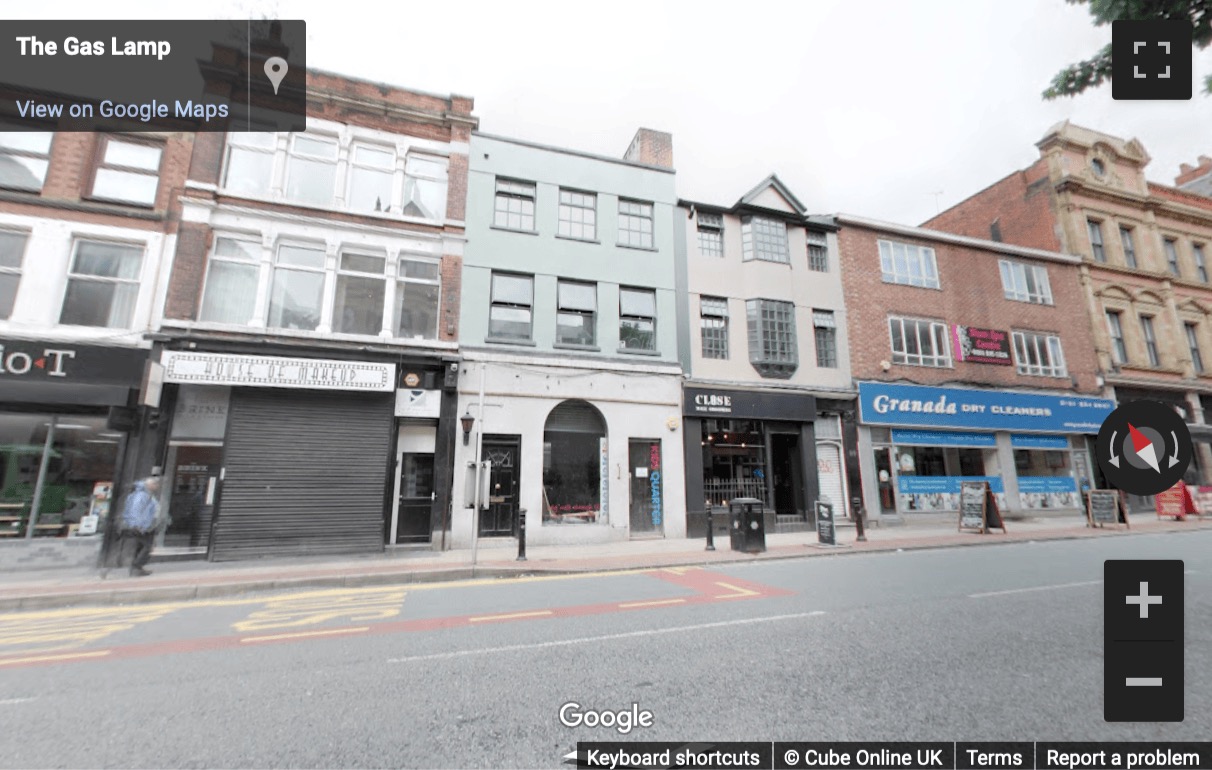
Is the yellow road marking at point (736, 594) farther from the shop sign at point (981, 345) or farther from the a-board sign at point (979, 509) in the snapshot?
the shop sign at point (981, 345)

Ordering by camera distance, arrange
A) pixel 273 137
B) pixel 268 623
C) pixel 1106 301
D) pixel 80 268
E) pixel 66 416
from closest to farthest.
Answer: pixel 268 623 → pixel 66 416 → pixel 80 268 → pixel 273 137 → pixel 1106 301

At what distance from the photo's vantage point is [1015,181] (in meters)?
24.4

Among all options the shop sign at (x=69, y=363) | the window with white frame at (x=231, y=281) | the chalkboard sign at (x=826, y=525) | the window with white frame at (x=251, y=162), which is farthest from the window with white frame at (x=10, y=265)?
the chalkboard sign at (x=826, y=525)

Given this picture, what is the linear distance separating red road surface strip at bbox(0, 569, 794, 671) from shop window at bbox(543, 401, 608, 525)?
247 inches

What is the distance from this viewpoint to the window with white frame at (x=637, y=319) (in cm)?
1594

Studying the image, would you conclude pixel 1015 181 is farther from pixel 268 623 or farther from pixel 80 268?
pixel 80 268

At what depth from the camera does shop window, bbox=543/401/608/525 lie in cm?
1430

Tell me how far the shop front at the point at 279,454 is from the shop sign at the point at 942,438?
15.4 meters

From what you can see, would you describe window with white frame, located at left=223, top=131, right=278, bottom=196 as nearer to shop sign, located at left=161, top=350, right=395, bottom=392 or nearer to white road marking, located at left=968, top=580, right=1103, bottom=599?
shop sign, located at left=161, top=350, right=395, bottom=392

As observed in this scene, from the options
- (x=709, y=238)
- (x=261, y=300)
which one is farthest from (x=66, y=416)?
(x=709, y=238)

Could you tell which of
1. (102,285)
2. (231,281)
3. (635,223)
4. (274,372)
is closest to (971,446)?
(635,223)

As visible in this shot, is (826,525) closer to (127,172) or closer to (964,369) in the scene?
(964,369)

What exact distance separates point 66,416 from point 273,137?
27.3 ft

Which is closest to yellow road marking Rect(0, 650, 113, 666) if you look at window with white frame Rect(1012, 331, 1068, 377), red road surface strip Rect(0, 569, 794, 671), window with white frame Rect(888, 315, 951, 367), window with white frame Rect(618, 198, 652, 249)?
red road surface strip Rect(0, 569, 794, 671)
